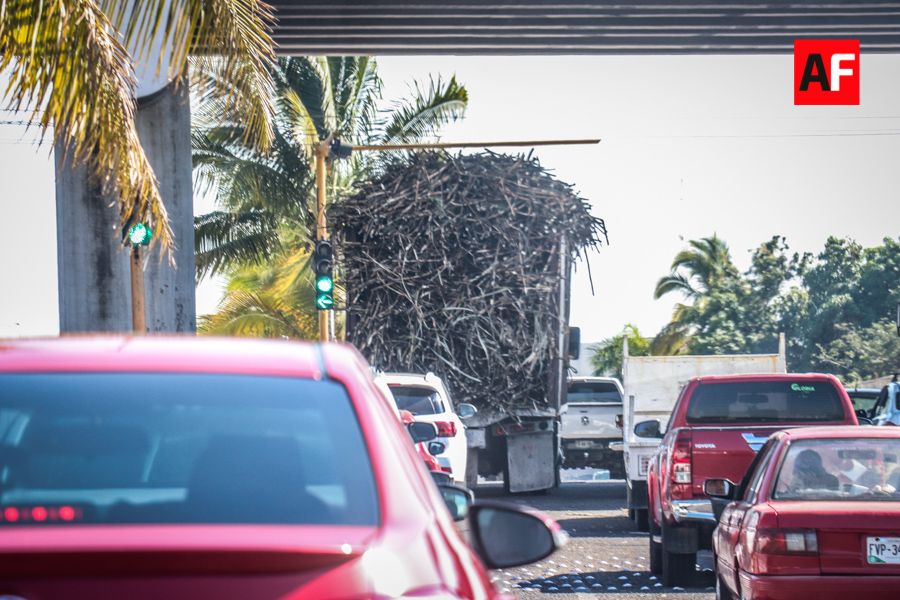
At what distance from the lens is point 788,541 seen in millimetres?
6039

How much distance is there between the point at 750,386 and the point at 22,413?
868 centimetres

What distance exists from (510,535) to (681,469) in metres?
6.64

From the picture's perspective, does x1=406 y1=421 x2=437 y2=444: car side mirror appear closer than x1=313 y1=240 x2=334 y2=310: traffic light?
Yes

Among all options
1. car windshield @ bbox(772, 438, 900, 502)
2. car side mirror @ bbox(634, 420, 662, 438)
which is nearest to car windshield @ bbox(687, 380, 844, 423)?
car side mirror @ bbox(634, 420, 662, 438)

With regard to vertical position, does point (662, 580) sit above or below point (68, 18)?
below

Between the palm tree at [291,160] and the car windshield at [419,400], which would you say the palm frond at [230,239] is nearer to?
the palm tree at [291,160]

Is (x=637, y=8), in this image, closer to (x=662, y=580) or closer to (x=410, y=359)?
(x=410, y=359)

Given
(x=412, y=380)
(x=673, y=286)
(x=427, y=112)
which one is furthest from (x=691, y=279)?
(x=412, y=380)

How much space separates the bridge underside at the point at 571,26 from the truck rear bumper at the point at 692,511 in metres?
9.61

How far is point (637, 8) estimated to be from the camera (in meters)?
16.8

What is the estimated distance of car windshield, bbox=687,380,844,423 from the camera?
10258mm

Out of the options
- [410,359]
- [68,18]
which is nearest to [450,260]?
[410,359]

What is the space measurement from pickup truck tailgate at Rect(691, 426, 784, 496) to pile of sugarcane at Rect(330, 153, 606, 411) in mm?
8436

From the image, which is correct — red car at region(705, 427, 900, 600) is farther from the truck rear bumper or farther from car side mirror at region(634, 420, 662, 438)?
car side mirror at region(634, 420, 662, 438)
